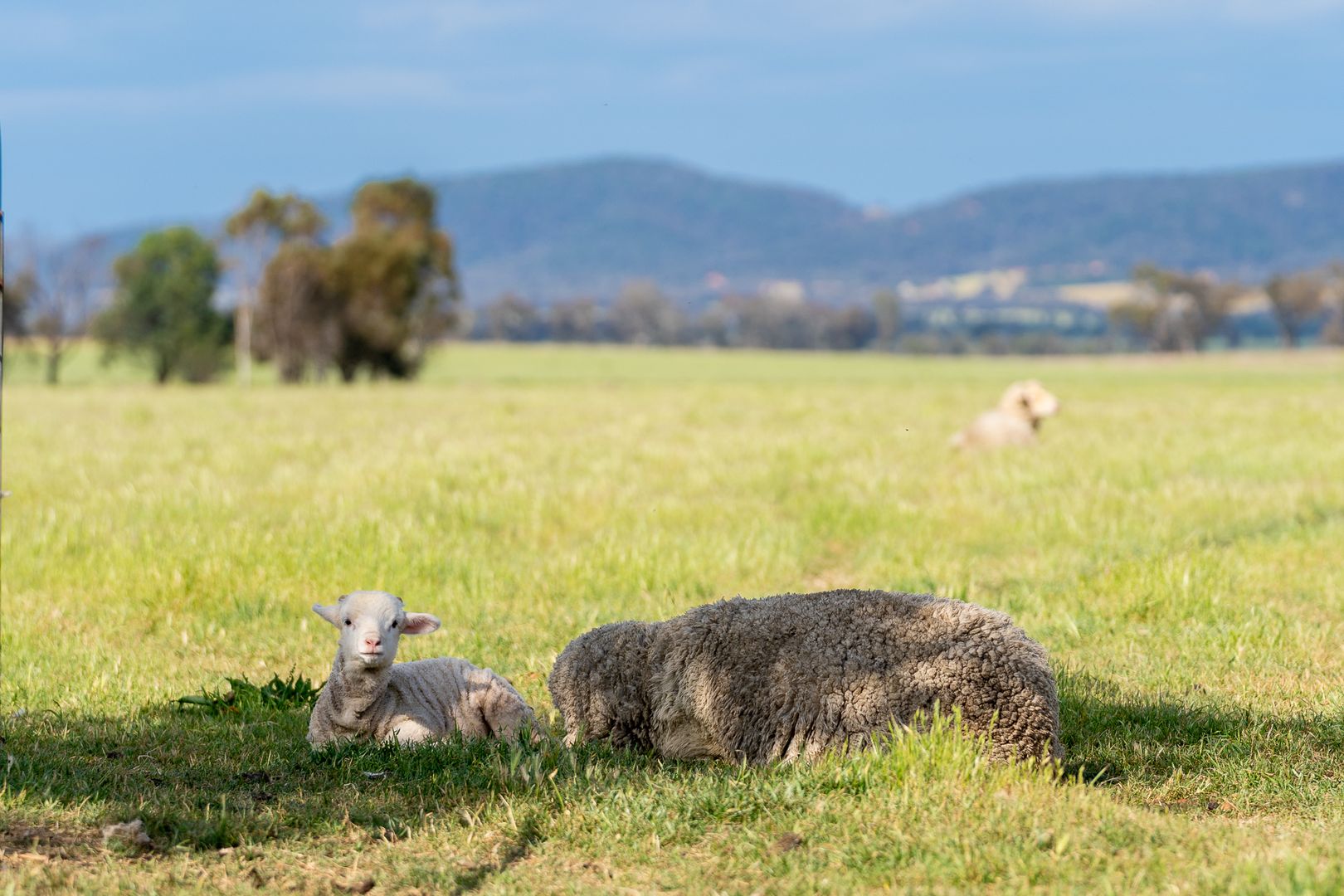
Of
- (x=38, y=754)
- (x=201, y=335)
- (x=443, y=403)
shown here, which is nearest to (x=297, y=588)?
(x=38, y=754)

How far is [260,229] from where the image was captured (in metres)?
65.7

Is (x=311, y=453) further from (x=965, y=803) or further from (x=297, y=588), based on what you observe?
(x=965, y=803)

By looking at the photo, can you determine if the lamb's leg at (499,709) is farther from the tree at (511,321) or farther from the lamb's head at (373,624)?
the tree at (511,321)

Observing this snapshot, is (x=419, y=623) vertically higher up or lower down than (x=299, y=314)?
lower down

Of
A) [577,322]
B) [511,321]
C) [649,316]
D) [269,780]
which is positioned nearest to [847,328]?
[649,316]

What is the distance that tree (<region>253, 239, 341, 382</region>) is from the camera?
6275 cm

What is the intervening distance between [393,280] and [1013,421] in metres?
46.9

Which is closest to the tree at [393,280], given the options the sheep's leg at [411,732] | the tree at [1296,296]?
the sheep's leg at [411,732]

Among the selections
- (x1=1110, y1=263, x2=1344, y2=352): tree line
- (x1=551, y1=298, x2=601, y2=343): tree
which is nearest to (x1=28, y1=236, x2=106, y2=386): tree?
(x1=551, y1=298, x2=601, y2=343): tree

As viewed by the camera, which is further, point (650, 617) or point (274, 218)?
point (274, 218)

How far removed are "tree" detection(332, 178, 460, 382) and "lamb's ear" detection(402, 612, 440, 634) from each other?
191 feet

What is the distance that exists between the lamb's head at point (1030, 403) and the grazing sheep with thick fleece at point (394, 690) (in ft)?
52.3

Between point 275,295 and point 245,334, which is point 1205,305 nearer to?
point 275,295

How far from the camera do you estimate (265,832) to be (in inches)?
213
